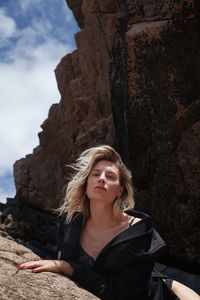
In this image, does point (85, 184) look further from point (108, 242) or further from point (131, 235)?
point (131, 235)

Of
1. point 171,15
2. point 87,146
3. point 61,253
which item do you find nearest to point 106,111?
point 87,146

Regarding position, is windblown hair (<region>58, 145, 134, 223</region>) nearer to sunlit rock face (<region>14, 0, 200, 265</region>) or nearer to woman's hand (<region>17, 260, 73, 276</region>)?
woman's hand (<region>17, 260, 73, 276</region>)

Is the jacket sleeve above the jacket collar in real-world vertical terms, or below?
below

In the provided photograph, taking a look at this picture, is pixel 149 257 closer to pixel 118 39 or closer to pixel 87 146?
pixel 118 39

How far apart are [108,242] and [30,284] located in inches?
38.8

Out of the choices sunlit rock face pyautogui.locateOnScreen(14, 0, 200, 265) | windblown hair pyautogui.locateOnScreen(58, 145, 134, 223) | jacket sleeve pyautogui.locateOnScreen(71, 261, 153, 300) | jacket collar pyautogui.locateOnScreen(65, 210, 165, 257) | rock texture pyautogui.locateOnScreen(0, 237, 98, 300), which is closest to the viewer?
rock texture pyautogui.locateOnScreen(0, 237, 98, 300)

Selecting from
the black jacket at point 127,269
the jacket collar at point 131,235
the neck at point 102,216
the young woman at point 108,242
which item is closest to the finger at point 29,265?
the young woman at point 108,242

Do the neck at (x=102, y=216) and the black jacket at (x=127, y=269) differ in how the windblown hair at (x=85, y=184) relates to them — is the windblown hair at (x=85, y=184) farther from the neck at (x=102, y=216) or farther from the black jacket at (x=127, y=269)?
the black jacket at (x=127, y=269)

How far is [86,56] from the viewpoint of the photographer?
12.6 m

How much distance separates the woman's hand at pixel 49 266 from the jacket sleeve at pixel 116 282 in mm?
58

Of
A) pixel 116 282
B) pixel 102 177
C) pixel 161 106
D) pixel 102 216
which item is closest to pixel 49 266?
pixel 116 282

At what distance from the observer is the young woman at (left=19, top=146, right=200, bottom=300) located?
2.48 m

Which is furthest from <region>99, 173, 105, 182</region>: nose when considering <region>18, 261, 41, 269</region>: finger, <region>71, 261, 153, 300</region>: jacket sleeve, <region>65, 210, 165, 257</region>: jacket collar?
<region>18, 261, 41, 269</region>: finger

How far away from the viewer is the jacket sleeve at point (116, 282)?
8.04ft
